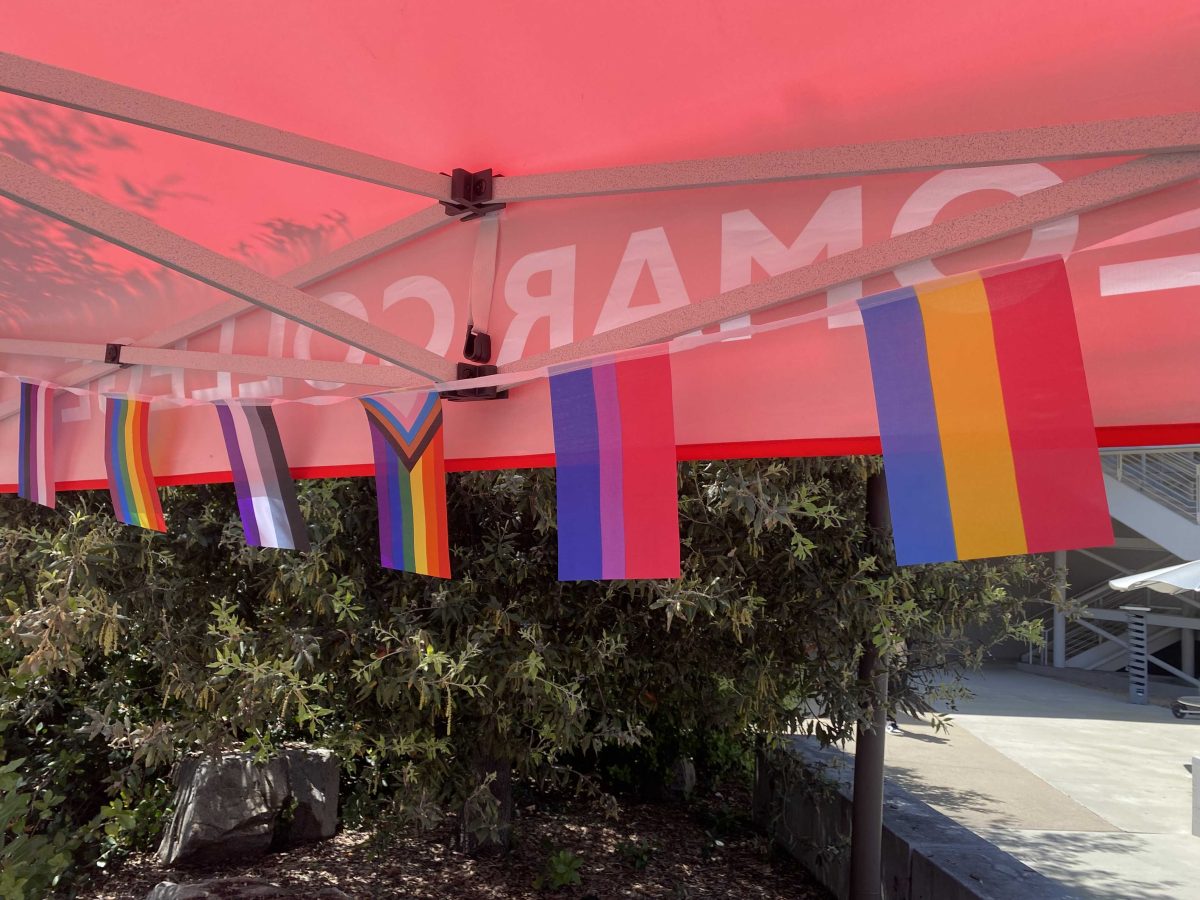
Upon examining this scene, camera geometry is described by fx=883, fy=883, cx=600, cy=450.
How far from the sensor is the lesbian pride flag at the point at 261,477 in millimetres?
2299

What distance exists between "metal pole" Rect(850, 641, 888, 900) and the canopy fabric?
297cm

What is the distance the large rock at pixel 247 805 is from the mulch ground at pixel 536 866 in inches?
4.1

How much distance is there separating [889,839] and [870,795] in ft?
1.37

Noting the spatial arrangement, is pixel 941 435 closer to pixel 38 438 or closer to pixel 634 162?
pixel 634 162

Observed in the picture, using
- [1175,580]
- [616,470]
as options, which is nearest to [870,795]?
[616,470]

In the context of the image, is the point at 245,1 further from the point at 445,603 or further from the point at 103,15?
the point at 445,603

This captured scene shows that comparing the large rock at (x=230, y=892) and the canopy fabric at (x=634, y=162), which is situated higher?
the canopy fabric at (x=634, y=162)

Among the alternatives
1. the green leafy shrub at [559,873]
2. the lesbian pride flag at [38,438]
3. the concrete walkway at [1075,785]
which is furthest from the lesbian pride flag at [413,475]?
the concrete walkway at [1075,785]

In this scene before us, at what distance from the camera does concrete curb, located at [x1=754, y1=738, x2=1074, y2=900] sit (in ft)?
12.3

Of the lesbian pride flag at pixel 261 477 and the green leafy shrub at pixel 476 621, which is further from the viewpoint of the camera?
the green leafy shrub at pixel 476 621

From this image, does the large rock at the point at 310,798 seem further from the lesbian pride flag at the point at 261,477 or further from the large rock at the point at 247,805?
the lesbian pride flag at the point at 261,477

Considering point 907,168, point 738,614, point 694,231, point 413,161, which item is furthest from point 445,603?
point 907,168

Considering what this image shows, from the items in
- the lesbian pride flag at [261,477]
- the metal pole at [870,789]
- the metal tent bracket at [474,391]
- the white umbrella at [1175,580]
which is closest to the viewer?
the metal tent bracket at [474,391]

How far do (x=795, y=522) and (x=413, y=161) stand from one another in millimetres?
2630
